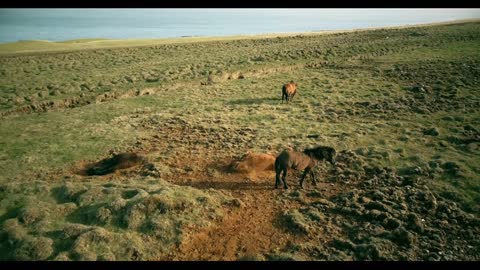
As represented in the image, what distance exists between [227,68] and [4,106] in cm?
1833

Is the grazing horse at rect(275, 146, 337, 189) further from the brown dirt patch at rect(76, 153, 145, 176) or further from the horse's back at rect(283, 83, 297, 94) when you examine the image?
the horse's back at rect(283, 83, 297, 94)

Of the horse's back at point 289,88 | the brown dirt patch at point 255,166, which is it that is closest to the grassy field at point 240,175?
the brown dirt patch at point 255,166

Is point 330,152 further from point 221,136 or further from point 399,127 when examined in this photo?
point 399,127

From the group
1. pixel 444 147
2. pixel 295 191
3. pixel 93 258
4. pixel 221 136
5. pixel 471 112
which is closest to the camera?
pixel 93 258

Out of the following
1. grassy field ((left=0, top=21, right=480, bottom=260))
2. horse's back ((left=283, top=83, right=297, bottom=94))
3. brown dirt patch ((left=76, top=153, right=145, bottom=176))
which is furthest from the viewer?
horse's back ((left=283, top=83, right=297, bottom=94))

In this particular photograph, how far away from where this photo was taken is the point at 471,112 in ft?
58.9

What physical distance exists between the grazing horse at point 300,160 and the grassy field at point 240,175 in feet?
1.79

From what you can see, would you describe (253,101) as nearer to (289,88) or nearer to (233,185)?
(289,88)

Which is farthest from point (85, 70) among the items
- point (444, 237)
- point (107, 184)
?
point (444, 237)

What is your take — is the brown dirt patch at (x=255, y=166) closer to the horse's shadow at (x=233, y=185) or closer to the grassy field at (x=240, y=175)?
the grassy field at (x=240, y=175)

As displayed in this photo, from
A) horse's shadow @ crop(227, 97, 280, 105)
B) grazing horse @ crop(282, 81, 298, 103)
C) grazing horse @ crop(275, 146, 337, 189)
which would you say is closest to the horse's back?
grazing horse @ crop(282, 81, 298, 103)

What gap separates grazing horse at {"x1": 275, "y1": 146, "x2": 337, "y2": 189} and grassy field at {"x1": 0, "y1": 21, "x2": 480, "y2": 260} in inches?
21.4

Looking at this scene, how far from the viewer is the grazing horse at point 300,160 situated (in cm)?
1072

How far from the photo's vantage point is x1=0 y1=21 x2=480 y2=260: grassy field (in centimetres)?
831
